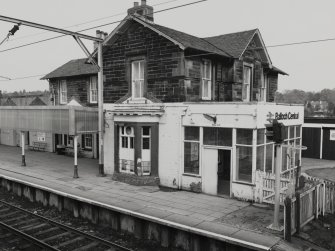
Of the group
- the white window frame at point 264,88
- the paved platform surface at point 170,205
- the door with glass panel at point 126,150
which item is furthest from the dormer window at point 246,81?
the paved platform surface at point 170,205

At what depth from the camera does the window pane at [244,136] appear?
1316 centimetres

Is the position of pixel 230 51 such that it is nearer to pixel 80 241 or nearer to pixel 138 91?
pixel 138 91

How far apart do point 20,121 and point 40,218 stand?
10.1 m

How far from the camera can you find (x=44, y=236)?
37.2 ft

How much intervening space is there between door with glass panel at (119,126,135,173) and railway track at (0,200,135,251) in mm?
4734

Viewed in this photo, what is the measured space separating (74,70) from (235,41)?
13.1 meters

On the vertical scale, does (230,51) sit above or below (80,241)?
above

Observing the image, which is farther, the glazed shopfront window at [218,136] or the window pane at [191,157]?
the window pane at [191,157]

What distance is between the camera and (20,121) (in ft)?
70.0

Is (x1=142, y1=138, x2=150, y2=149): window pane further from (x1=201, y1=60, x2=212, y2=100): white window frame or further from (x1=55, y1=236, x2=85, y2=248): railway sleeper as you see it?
(x1=55, y1=236, x2=85, y2=248): railway sleeper

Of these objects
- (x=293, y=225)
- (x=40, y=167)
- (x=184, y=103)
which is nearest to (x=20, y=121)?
(x=40, y=167)

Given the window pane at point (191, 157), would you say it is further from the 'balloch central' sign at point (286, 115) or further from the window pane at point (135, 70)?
the window pane at point (135, 70)

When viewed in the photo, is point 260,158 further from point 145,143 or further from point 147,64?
point 147,64

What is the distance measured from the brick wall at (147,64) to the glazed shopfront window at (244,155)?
10.3 ft
